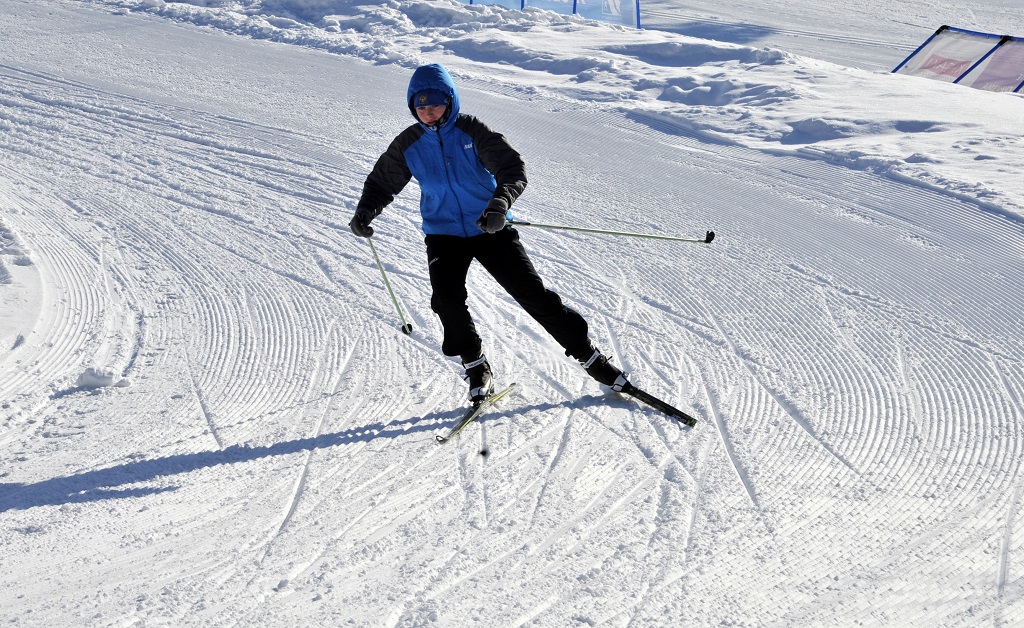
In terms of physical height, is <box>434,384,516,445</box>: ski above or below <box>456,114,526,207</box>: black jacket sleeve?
below

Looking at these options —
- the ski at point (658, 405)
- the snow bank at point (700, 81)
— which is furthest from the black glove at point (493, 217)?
the snow bank at point (700, 81)

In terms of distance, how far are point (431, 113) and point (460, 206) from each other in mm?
447

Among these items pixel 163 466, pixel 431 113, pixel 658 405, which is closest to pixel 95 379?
pixel 163 466

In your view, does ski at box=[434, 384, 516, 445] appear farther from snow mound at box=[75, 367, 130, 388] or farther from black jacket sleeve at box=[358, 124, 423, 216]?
snow mound at box=[75, 367, 130, 388]

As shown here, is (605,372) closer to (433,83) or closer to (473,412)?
(473,412)

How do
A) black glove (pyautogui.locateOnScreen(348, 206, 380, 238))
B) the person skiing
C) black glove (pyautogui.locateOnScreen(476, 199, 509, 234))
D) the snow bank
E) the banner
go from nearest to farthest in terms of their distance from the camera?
black glove (pyautogui.locateOnScreen(476, 199, 509, 234)), the person skiing, black glove (pyautogui.locateOnScreen(348, 206, 380, 238)), the snow bank, the banner

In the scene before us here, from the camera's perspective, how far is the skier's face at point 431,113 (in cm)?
391

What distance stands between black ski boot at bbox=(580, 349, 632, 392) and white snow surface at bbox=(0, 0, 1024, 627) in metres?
0.12

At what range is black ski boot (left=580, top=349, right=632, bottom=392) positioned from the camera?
14.2 feet

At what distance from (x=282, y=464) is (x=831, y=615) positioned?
222 centimetres

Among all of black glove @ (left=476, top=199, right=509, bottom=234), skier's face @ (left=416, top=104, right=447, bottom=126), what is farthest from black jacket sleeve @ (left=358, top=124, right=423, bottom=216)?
black glove @ (left=476, top=199, right=509, bottom=234)

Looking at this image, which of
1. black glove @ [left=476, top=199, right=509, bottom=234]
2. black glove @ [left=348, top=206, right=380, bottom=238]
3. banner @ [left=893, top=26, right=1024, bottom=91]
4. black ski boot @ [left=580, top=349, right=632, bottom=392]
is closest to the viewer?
black glove @ [left=476, top=199, right=509, bottom=234]

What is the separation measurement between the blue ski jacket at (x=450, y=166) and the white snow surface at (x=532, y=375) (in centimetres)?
96

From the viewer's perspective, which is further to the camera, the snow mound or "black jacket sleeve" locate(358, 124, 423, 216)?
the snow mound
